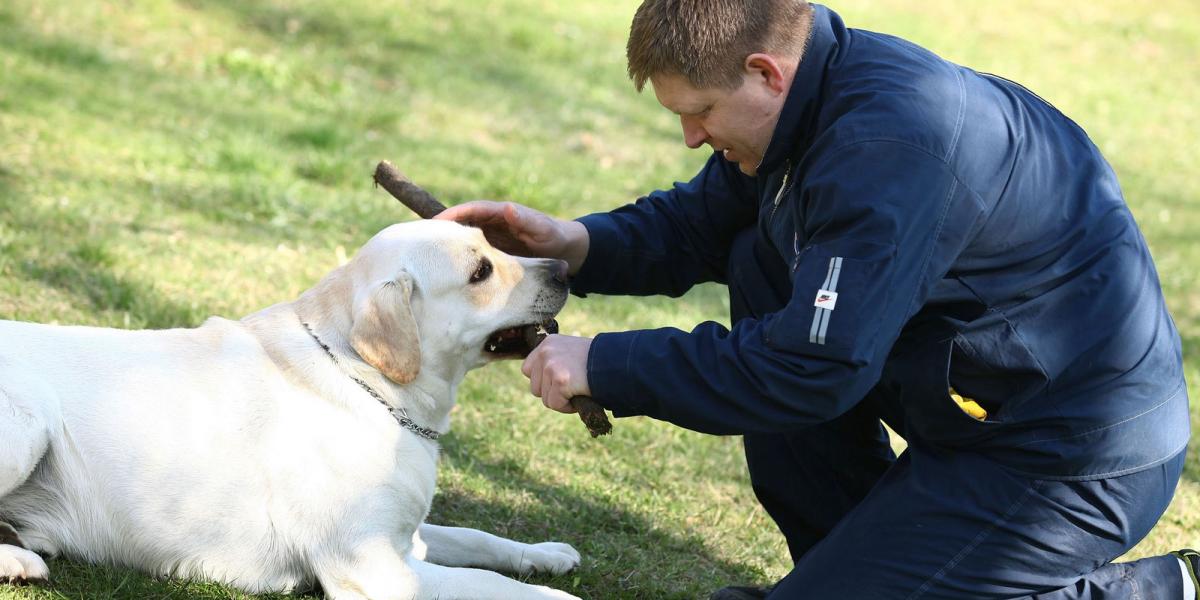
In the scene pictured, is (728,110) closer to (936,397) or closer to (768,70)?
(768,70)

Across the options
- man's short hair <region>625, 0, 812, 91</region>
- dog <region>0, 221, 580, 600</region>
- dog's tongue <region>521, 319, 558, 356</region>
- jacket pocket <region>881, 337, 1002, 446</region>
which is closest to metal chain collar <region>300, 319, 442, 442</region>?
dog <region>0, 221, 580, 600</region>

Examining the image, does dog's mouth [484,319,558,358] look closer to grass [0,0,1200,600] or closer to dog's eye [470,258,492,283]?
dog's eye [470,258,492,283]

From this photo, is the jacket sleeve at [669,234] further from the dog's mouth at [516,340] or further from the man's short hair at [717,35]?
the man's short hair at [717,35]

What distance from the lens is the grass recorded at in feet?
15.6

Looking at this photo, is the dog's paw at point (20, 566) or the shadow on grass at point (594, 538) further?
the shadow on grass at point (594, 538)

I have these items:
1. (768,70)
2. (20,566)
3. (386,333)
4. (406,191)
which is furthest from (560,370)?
(20,566)

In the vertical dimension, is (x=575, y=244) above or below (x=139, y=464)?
above

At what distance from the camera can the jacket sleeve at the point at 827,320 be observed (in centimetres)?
290

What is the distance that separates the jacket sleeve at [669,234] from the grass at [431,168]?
951 millimetres

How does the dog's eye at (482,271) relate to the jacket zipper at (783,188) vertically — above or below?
below

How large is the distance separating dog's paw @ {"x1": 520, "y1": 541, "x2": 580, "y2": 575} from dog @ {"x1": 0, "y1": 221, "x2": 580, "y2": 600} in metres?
0.33

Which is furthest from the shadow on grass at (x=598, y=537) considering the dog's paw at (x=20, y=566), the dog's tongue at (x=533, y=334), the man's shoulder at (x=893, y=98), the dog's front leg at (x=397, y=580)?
the man's shoulder at (x=893, y=98)

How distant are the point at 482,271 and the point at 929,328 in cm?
140

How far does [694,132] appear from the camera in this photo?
339 cm
